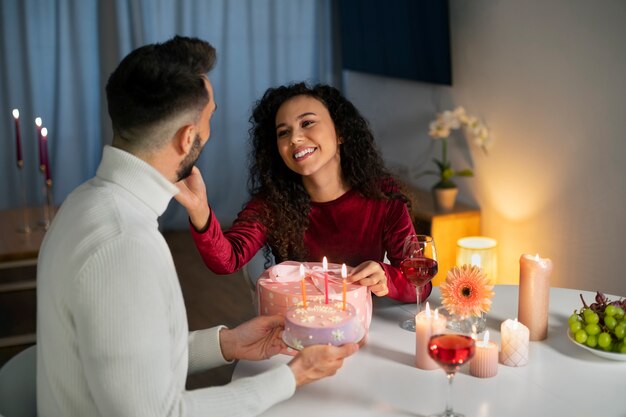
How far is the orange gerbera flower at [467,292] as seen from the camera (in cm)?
177

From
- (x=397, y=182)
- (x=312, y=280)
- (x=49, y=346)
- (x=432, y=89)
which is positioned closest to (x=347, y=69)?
(x=432, y=89)

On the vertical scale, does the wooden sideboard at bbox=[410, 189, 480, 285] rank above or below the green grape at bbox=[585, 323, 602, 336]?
below

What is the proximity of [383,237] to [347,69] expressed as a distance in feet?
9.99

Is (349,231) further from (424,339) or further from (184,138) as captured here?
(184,138)

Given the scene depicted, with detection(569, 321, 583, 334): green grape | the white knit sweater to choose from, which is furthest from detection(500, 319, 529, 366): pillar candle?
the white knit sweater

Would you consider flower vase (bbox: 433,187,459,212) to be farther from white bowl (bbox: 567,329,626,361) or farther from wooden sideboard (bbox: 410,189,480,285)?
white bowl (bbox: 567,329,626,361)

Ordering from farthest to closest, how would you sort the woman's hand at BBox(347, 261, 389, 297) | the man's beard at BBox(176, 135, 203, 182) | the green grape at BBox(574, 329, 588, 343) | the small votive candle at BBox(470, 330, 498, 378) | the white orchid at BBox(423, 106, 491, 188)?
the white orchid at BBox(423, 106, 491, 188) < the woman's hand at BBox(347, 261, 389, 297) < the green grape at BBox(574, 329, 588, 343) < the small votive candle at BBox(470, 330, 498, 378) < the man's beard at BBox(176, 135, 203, 182)

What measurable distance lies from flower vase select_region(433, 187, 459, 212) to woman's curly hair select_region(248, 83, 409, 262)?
1.48 meters

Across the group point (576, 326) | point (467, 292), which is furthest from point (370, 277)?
point (576, 326)

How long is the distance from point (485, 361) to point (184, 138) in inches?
29.4

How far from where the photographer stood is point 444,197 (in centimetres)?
394

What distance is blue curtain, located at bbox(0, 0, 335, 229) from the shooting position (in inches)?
196

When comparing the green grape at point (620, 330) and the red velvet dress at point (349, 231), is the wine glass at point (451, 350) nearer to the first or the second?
the green grape at point (620, 330)

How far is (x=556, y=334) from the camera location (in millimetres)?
1864
